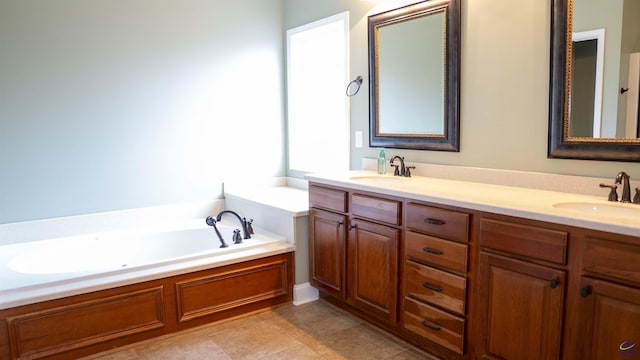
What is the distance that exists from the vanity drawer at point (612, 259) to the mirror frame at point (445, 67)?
1195mm

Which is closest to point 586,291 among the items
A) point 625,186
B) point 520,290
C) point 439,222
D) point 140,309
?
point 520,290

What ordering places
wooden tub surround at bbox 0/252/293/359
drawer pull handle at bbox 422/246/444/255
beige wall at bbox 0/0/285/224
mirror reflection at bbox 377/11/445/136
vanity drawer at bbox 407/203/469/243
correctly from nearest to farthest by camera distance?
vanity drawer at bbox 407/203/469/243 → drawer pull handle at bbox 422/246/444/255 → wooden tub surround at bbox 0/252/293/359 → mirror reflection at bbox 377/11/445/136 → beige wall at bbox 0/0/285/224

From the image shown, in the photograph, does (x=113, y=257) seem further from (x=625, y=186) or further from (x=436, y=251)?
(x=625, y=186)

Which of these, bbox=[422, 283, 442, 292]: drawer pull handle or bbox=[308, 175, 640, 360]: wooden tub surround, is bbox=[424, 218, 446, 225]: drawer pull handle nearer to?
bbox=[308, 175, 640, 360]: wooden tub surround

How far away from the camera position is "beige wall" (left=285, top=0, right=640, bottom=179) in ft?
7.73

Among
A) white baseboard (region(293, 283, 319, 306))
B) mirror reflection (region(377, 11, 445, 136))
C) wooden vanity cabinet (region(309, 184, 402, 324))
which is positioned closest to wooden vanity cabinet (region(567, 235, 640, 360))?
wooden vanity cabinet (region(309, 184, 402, 324))

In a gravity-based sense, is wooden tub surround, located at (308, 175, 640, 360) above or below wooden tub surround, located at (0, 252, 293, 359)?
above

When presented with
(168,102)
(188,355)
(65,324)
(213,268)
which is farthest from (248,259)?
(168,102)

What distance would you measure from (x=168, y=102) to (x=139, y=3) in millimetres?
753

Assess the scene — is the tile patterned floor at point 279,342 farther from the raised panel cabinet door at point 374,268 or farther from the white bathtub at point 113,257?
the white bathtub at point 113,257

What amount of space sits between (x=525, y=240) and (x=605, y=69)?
2.93ft

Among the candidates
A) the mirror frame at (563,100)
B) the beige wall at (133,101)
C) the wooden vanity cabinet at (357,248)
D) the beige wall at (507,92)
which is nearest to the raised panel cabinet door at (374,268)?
the wooden vanity cabinet at (357,248)

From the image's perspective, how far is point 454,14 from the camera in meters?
2.75

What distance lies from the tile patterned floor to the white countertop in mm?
861
